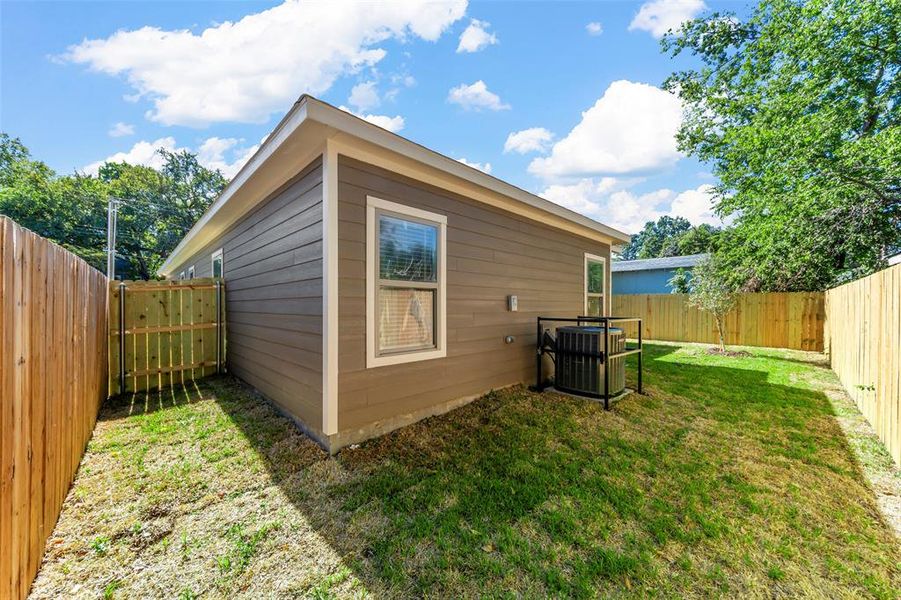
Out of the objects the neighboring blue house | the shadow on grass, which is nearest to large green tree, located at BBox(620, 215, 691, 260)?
the neighboring blue house

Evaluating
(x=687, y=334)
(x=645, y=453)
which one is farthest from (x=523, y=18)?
(x=687, y=334)

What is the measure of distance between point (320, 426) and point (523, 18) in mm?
6774

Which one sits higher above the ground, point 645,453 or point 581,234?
point 581,234

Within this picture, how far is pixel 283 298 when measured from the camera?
3979 mm

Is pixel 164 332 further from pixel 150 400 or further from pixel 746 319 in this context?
pixel 746 319

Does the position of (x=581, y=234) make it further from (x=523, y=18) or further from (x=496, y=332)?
(x=523, y=18)

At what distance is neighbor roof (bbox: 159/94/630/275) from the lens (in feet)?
9.28

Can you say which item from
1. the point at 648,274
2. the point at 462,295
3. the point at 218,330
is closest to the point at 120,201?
the point at 218,330

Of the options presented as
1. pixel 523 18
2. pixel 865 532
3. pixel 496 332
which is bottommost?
pixel 865 532

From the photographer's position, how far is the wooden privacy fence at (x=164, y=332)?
4.89 m

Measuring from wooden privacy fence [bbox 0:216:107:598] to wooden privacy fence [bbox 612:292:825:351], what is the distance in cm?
1239

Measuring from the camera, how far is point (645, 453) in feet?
10.6

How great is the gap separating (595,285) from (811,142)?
633 cm

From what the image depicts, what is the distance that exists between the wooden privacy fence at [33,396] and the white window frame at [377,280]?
2.01 meters
